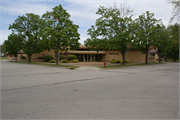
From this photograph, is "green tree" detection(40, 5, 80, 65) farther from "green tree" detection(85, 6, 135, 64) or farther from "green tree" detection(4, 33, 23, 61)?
"green tree" detection(4, 33, 23, 61)

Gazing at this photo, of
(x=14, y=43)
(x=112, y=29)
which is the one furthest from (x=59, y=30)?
(x=14, y=43)

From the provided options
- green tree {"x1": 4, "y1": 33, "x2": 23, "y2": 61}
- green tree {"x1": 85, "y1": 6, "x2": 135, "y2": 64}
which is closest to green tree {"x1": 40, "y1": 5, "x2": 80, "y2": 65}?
green tree {"x1": 85, "y1": 6, "x2": 135, "y2": 64}

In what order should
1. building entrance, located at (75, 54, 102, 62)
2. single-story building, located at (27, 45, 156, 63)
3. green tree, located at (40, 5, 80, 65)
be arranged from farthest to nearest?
1. building entrance, located at (75, 54, 102, 62)
2. single-story building, located at (27, 45, 156, 63)
3. green tree, located at (40, 5, 80, 65)

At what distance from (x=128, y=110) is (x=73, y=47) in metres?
21.4

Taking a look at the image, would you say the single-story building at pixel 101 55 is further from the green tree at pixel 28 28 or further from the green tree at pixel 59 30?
the green tree at pixel 59 30

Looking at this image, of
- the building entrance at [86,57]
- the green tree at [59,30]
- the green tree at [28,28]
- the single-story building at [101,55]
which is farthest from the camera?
the building entrance at [86,57]

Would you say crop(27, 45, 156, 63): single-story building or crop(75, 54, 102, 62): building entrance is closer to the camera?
crop(27, 45, 156, 63): single-story building

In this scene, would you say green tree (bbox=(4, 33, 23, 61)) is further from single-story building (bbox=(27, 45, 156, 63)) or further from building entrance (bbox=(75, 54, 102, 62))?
building entrance (bbox=(75, 54, 102, 62))

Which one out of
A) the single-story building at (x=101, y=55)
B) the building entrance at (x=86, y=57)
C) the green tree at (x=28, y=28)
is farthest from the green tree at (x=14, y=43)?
the building entrance at (x=86, y=57)

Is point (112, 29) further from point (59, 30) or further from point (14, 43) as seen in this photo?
point (14, 43)

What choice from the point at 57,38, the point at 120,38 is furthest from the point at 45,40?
the point at 120,38

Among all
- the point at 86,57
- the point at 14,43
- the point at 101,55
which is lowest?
the point at 86,57

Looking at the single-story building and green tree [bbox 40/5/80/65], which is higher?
green tree [bbox 40/5/80/65]

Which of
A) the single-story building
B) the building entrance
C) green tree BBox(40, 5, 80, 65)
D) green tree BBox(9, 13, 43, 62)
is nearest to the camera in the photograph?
green tree BBox(40, 5, 80, 65)
